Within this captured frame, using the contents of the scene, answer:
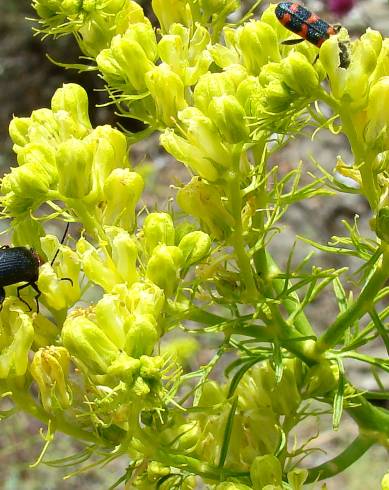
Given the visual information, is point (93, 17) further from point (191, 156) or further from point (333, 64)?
point (333, 64)

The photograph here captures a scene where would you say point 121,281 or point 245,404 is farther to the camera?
point 245,404

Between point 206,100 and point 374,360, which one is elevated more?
point 206,100

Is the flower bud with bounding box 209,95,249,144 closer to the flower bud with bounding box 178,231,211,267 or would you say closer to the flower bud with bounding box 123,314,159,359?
the flower bud with bounding box 178,231,211,267

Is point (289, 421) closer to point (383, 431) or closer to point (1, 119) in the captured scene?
point (383, 431)

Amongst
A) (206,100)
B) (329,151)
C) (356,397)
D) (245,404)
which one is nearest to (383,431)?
(356,397)

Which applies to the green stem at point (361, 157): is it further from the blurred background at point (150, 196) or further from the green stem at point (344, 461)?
the blurred background at point (150, 196)

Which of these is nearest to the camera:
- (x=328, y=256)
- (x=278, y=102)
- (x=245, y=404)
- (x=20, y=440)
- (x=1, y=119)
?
(x=278, y=102)

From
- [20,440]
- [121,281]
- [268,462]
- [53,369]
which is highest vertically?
[121,281]

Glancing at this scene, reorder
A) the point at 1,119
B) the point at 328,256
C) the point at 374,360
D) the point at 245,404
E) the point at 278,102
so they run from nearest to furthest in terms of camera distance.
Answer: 1. the point at 278,102
2. the point at 374,360
3. the point at 245,404
4. the point at 328,256
5. the point at 1,119
